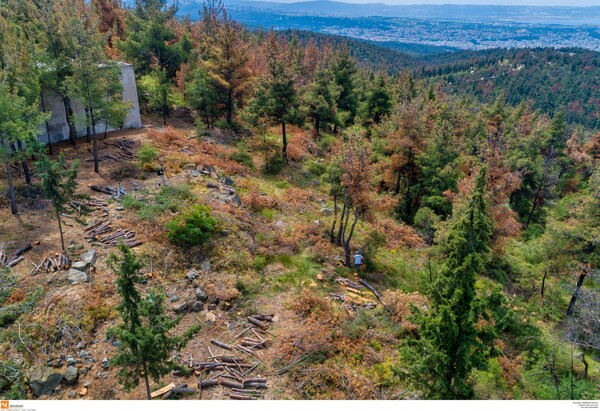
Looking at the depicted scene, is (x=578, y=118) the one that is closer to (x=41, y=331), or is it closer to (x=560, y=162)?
(x=560, y=162)

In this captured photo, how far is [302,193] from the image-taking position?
2672cm

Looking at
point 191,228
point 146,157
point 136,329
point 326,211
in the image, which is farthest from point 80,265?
point 326,211

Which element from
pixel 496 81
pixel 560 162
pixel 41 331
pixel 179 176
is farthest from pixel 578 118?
pixel 41 331

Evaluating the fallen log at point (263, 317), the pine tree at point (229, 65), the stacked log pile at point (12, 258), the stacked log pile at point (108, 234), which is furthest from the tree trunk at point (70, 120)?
the fallen log at point (263, 317)

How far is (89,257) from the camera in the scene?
599 inches

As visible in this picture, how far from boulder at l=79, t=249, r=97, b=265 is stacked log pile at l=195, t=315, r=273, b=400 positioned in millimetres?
6414

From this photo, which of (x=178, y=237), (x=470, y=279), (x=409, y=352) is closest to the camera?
(x=470, y=279)

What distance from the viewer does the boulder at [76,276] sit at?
14.1 meters

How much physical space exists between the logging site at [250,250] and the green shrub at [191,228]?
0.12m

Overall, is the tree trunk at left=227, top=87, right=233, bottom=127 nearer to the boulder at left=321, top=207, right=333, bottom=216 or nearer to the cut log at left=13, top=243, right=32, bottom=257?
the boulder at left=321, top=207, right=333, bottom=216

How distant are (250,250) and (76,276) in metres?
7.50

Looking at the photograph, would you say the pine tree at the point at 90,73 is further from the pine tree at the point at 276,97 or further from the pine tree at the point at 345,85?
the pine tree at the point at 345,85

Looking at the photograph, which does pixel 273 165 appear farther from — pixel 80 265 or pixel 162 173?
pixel 80 265

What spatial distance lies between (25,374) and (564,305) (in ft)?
91.4
